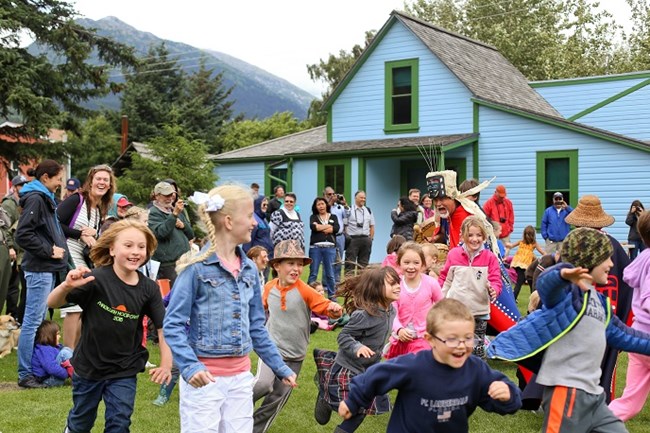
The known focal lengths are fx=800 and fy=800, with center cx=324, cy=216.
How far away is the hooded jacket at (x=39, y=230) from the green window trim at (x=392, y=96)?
15.8 metres

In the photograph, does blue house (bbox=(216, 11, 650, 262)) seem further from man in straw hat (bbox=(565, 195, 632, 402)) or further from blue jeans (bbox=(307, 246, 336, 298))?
man in straw hat (bbox=(565, 195, 632, 402))

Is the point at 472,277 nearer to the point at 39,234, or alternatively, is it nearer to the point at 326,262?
the point at 39,234

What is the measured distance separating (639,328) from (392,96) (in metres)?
17.1

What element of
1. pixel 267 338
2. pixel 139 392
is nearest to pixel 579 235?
pixel 267 338

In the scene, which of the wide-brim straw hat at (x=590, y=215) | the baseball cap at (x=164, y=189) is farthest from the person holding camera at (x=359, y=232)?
the wide-brim straw hat at (x=590, y=215)

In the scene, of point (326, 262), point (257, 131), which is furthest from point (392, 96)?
point (257, 131)

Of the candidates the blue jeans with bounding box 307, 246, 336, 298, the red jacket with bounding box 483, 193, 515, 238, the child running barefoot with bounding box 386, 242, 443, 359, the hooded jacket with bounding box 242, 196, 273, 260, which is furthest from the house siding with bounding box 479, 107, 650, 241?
the child running barefoot with bounding box 386, 242, 443, 359

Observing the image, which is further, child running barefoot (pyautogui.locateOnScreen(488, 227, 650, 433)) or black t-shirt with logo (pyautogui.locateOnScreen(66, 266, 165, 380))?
black t-shirt with logo (pyautogui.locateOnScreen(66, 266, 165, 380))

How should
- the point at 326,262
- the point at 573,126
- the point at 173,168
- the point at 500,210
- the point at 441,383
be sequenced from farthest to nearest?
1. the point at 173,168
2. the point at 573,126
3. the point at 500,210
4. the point at 326,262
5. the point at 441,383

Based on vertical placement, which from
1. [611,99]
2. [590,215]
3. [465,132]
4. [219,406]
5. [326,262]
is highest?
[611,99]

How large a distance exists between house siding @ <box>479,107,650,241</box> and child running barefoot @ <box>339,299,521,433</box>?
16.1 metres

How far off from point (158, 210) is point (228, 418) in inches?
219

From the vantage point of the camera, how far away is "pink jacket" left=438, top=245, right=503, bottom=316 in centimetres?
759

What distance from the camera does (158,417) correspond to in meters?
6.73
